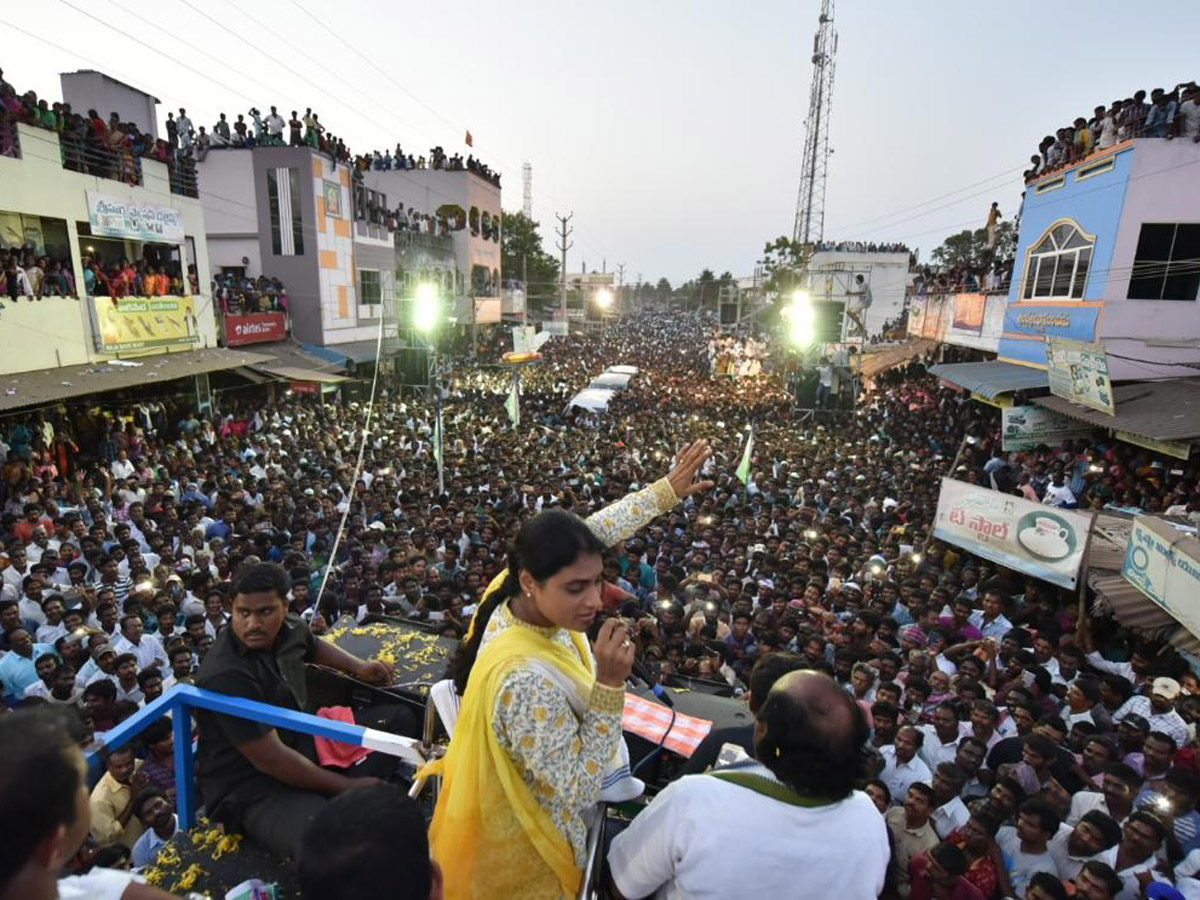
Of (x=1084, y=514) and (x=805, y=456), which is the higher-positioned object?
(x=1084, y=514)

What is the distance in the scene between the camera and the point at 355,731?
2.41m

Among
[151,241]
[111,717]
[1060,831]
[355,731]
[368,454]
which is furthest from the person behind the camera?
[151,241]

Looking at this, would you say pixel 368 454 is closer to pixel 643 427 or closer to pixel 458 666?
pixel 643 427

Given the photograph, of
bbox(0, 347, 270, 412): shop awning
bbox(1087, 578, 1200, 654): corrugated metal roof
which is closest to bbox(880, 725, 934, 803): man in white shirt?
bbox(1087, 578, 1200, 654): corrugated metal roof

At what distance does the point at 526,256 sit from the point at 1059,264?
48497 millimetres

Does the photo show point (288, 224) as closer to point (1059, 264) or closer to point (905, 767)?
point (1059, 264)

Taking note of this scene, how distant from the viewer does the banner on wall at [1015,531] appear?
6660 mm

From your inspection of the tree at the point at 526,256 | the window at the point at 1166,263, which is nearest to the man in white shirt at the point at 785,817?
the window at the point at 1166,263

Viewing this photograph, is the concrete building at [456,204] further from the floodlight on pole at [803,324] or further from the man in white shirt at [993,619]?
the man in white shirt at [993,619]

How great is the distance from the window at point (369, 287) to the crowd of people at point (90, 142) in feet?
29.1

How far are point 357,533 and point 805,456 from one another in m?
9.05

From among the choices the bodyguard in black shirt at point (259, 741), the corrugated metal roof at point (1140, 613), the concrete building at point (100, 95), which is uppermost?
the concrete building at point (100, 95)

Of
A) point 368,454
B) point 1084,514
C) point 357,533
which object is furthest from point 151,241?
point 1084,514

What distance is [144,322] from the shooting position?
14.2 meters
